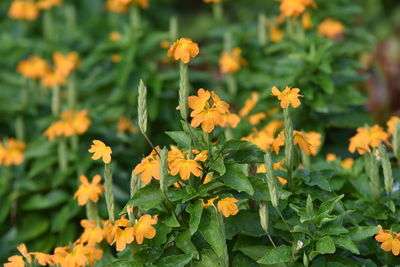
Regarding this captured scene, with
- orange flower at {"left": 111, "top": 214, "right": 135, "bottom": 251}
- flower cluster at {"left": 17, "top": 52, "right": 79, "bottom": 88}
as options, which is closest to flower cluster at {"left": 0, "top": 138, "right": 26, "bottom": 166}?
flower cluster at {"left": 17, "top": 52, "right": 79, "bottom": 88}

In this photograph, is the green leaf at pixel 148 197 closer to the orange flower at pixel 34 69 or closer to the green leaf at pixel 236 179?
the green leaf at pixel 236 179

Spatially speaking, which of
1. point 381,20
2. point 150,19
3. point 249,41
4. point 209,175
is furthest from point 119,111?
point 381,20

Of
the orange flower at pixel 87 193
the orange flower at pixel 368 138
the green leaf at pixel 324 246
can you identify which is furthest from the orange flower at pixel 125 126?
the green leaf at pixel 324 246

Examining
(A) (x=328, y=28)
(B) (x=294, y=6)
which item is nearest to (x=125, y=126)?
(B) (x=294, y=6)

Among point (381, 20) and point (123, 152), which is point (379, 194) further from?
point (381, 20)

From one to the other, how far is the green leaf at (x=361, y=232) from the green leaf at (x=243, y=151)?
1.09ft

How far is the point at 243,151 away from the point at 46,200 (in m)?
1.57

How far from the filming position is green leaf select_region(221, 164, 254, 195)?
Answer: 2.00 metres

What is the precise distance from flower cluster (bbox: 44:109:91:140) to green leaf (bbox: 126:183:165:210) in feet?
4.34

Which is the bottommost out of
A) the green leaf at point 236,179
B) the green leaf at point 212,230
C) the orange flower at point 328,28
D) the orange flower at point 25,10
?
the green leaf at point 212,230

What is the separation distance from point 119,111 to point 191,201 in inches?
70.1

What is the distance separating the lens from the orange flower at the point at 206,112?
6.44 ft

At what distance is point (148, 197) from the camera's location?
2.02 meters

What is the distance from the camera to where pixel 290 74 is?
321 centimetres
